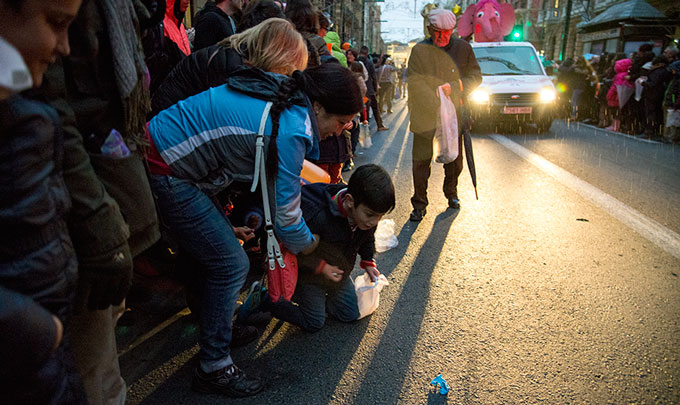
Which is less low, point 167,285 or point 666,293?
point 167,285

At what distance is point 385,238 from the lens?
3904mm

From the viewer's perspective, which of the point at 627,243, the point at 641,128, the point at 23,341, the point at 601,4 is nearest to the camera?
the point at 23,341

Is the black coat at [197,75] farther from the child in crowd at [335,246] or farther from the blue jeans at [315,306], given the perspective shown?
Result: the blue jeans at [315,306]

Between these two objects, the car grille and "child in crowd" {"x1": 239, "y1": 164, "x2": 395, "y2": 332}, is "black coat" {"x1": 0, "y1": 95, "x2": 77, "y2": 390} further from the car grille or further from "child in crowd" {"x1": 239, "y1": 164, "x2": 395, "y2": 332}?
the car grille

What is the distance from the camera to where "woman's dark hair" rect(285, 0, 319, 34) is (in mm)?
4023

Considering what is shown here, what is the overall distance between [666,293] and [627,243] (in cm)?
95

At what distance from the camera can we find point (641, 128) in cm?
1154

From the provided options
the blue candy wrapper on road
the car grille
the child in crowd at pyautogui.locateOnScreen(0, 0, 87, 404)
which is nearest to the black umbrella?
the blue candy wrapper on road

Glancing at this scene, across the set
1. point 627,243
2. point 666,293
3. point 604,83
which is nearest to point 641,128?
point 604,83

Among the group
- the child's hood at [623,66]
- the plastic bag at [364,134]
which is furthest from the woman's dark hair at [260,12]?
the child's hood at [623,66]

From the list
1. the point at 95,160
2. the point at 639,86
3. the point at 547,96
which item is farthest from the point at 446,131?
the point at 639,86

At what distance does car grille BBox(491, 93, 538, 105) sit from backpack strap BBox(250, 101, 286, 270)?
970 cm

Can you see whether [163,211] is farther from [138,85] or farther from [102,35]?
[102,35]

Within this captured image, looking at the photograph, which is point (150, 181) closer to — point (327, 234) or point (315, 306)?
point (327, 234)
